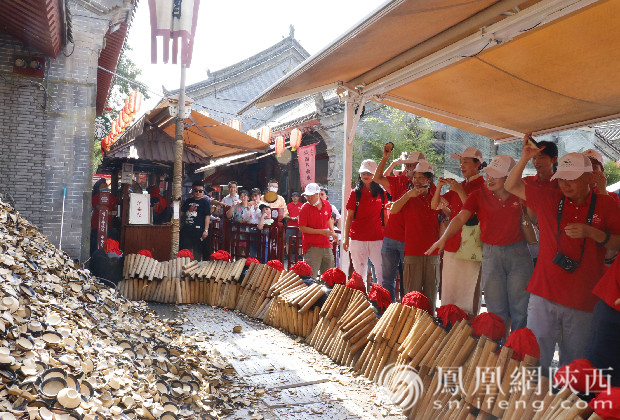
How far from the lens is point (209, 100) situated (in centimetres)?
2352

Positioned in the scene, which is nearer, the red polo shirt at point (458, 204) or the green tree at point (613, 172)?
the red polo shirt at point (458, 204)

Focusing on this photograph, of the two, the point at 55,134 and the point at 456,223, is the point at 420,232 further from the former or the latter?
the point at 55,134

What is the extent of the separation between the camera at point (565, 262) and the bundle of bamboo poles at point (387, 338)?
1.11 meters

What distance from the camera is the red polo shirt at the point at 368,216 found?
5.62m

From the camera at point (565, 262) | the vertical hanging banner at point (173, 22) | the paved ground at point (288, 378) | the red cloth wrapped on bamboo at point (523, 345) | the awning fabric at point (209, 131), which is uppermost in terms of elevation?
the vertical hanging banner at point (173, 22)

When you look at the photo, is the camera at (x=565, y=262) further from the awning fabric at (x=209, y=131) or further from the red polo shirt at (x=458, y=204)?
the awning fabric at (x=209, y=131)

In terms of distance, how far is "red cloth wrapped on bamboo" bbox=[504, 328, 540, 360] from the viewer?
8.36 ft

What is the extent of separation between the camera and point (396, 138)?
14.2 m

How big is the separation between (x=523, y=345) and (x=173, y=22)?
7.55 m

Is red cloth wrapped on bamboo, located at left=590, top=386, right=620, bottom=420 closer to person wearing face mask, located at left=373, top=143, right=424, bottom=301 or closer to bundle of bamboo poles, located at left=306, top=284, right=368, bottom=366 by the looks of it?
bundle of bamboo poles, located at left=306, top=284, right=368, bottom=366

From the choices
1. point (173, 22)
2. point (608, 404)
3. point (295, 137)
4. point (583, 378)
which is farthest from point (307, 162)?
point (608, 404)

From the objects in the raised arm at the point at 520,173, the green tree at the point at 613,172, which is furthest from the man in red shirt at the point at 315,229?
the green tree at the point at 613,172

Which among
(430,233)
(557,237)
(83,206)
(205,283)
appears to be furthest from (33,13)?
(557,237)

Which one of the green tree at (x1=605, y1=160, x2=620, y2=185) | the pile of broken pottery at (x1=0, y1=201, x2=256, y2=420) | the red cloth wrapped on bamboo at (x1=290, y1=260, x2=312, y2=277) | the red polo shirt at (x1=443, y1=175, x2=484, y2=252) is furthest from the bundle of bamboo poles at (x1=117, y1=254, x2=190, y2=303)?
the green tree at (x1=605, y1=160, x2=620, y2=185)
